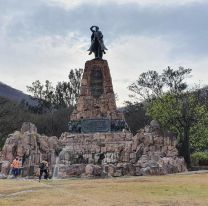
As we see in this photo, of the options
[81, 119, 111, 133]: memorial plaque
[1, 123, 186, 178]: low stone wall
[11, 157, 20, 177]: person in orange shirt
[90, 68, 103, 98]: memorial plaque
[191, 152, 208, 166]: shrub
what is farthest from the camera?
[191, 152, 208, 166]: shrub

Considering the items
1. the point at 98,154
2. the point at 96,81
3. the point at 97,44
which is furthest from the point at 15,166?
the point at 97,44

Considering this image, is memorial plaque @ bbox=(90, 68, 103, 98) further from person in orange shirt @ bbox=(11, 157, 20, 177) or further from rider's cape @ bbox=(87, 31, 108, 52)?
person in orange shirt @ bbox=(11, 157, 20, 177)

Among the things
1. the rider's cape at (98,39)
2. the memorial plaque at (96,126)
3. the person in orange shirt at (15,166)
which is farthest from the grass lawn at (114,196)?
the rider's cape at (98,39)

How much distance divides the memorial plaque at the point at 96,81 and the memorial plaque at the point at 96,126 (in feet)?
12.8

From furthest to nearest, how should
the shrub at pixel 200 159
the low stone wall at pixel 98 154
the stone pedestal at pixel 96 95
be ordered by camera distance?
the shrub at pixel 200 159 → the stone pedestal at pixel 96 95 → the low stone wall at pixel 98 154

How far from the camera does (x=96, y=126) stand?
4372 cm

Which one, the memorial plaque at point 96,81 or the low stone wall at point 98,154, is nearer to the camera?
the low stone wall at point 98,154

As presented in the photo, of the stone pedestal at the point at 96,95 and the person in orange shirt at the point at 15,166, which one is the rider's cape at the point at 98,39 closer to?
the stone pedestal at the point at 96,95

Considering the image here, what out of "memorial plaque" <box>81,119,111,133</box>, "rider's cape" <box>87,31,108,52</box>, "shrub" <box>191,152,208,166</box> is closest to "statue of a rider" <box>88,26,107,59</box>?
"rider's cape" <box>87,31,108,52</box>

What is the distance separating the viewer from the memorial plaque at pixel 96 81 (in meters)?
46.8

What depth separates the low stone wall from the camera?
36625 millimetres

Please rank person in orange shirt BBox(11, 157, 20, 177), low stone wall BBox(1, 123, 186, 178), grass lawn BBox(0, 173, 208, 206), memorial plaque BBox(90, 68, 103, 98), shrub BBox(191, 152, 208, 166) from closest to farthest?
grass lawn BBox(0, 173, 208, 206) → person in orange shirt BBox(11, 157, 20, 177) → low stone wall BBox(1, 123, 186, 178) → memorial plaque BBox(90, 68, 103, 98) → shrub BBox(191, 152, 208, 166)

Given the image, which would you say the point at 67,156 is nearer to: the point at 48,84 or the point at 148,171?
the point at 148,171

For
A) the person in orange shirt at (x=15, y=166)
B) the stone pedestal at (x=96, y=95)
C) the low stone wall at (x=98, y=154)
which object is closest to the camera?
the person in orange shirt at (x=15, y=166)
